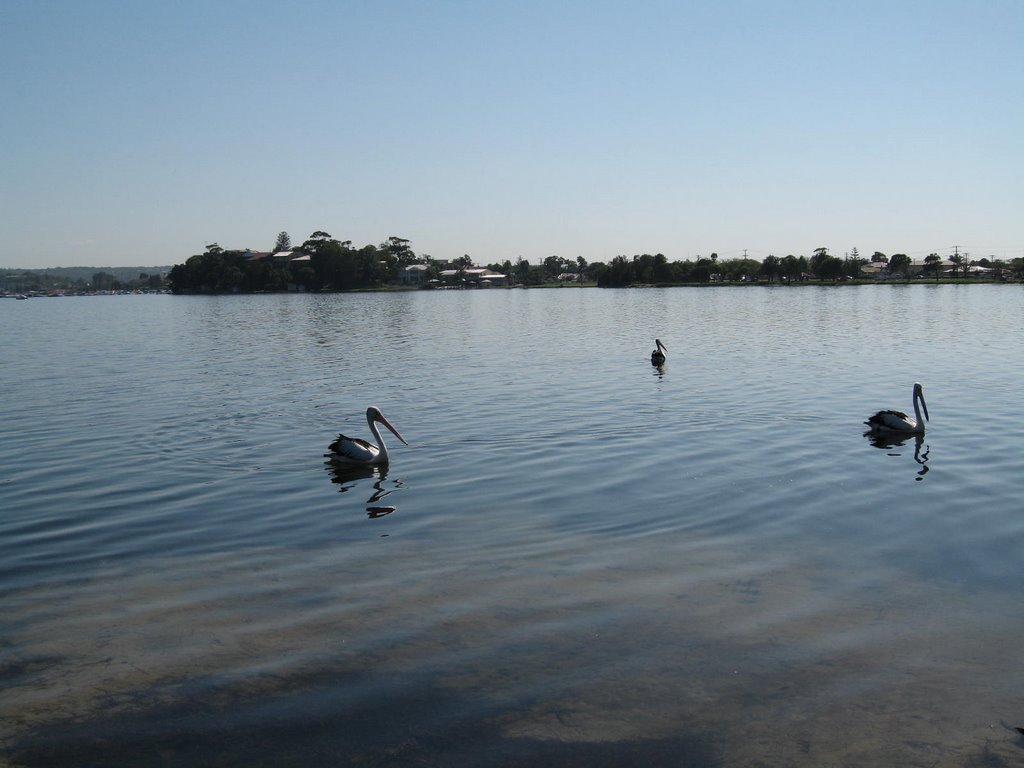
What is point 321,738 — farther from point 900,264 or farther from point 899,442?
point 900,264

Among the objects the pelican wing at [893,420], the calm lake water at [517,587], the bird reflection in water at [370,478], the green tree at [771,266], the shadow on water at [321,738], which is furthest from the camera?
the green tree at [771,266]

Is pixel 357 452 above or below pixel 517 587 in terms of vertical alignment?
above

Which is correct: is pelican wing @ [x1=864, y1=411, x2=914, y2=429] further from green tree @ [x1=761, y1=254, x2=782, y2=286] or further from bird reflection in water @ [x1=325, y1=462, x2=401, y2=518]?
green tree @ [x1=761, y1=254, x2=782, y2=286]

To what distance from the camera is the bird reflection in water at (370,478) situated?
13.1 metres

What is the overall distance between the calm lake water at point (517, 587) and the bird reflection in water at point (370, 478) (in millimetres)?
104

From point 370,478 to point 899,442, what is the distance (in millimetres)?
10996

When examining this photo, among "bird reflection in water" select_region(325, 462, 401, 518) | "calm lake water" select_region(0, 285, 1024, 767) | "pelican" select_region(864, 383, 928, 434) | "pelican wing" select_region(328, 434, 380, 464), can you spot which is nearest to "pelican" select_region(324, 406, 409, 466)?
"pelican wing" select_region(328, 434, 380, 464)

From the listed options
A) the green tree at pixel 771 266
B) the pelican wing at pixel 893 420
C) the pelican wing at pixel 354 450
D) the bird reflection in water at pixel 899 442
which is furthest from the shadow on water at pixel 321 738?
the green tree at pixel 771 266

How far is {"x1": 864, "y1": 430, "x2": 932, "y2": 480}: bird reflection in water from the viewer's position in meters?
16.3

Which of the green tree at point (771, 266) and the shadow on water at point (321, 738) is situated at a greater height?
the green tree at point (771, 266)

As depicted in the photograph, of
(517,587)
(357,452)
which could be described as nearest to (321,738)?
(517,587)

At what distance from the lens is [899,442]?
17.5m

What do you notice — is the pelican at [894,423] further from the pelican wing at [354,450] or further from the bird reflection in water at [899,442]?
the pelican wing at [354,450]

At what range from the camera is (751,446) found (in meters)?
17.0
